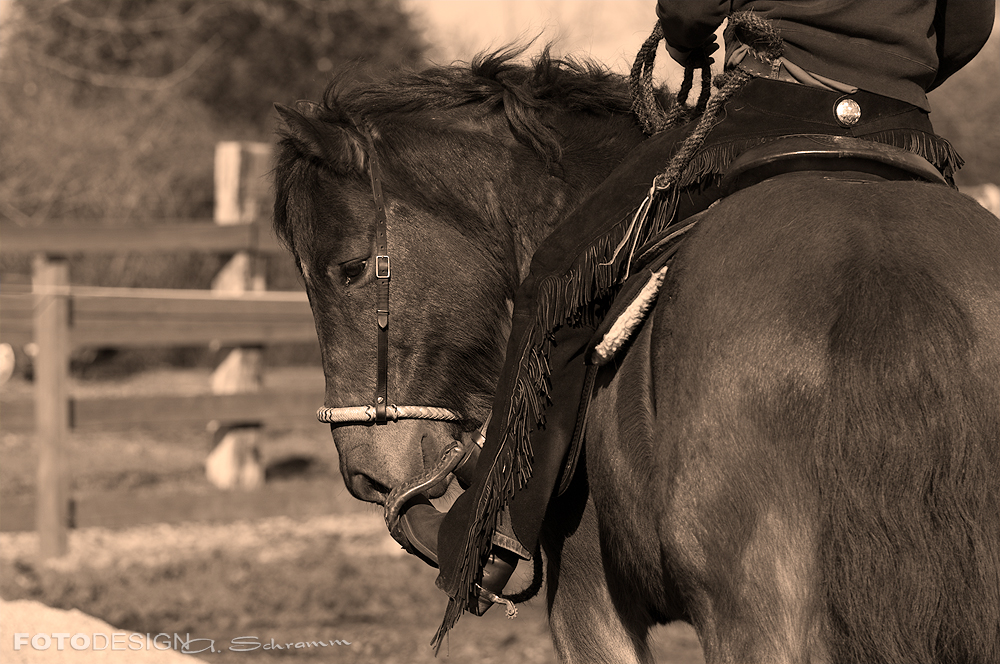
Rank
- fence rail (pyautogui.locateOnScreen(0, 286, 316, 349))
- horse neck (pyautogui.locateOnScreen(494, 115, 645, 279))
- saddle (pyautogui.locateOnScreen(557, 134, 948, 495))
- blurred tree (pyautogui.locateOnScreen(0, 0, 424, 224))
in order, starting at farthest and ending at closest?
1. blurred tree (pyautogui.locateOnScreen(0, 0, 424, 224))
2. fence rail (pyautogui.locateOnScreen(0, 286, 316, 349))
3. horse neck (pyautogui.locateOnScreen(494, 115, 645, 279))
4. saddle (pyautogui.locateOnScreen(557, 134, 948, 495))

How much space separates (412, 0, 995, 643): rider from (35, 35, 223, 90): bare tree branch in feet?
47.0

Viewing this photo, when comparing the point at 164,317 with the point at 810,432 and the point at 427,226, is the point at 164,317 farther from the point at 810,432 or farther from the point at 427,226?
the point at 810,432

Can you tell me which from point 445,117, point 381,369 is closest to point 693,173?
point 445,117

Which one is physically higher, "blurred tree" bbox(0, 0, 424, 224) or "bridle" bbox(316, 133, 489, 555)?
"blurred tree" bbox(0, 0, 424, 224)

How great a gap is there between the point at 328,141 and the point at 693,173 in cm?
94

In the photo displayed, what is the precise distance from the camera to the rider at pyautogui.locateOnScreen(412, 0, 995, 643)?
A: 206 cm

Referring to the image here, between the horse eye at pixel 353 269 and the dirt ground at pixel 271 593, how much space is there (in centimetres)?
200

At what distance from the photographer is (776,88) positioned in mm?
2113

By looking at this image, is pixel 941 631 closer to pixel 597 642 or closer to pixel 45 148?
pixel 597 642

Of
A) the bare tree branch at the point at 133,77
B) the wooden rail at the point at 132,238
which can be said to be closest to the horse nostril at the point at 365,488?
the wooden rail at the point at 132,238

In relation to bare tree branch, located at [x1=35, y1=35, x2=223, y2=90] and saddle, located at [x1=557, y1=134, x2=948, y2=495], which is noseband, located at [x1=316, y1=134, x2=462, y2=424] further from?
bare tree branch, located at [x1=35, y1=35, x2=223, y2=90]

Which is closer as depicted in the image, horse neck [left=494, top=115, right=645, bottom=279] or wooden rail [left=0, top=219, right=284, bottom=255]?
horse neck [left=494, top=115, right=645, bottom=279]

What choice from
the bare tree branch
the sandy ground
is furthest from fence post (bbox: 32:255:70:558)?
the bare tree branch

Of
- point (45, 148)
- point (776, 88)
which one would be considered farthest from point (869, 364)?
point (45, 148)
